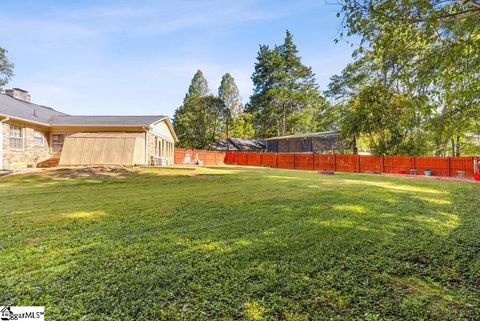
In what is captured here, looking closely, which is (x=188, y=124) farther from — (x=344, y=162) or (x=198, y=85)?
(x=344, y=162)

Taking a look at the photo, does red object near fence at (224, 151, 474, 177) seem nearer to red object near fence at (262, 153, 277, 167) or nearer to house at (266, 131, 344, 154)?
red object near fence at (262, 153, 277, 167)

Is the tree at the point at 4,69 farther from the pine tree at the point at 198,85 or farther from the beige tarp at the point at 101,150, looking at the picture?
the pine tree at the point at 198,85

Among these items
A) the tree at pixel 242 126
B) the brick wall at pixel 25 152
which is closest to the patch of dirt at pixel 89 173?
the brick wall at pixel 25 152

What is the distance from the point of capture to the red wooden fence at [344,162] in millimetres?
19031

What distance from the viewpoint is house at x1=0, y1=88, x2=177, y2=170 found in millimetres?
14680

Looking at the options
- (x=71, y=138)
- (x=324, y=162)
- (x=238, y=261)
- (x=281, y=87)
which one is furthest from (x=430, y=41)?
(x=281, y=87)

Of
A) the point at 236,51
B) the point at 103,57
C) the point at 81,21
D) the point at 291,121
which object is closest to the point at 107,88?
the point at 103,57

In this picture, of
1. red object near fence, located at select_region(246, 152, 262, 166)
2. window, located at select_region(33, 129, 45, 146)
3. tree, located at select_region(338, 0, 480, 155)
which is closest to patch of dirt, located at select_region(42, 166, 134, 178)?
window, located at select_region(33, 129, 45, 146)

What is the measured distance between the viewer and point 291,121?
1623 inches

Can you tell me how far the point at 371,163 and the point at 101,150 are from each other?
18391 mm

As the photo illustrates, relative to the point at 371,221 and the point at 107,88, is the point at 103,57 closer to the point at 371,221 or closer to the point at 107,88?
the point at 107,88

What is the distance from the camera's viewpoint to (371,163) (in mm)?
21906

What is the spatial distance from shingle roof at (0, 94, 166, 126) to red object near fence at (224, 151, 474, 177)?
39.2 feet

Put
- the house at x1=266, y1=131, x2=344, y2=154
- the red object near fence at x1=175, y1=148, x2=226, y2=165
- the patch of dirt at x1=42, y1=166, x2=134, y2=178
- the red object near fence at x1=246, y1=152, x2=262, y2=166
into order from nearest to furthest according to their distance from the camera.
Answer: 1. the patch of dirt at x1=42, y1=166, x2=134, y2=178
2. the red object near fence at x1=175, y1=148, x2=226, y2=165
3. the house at x1=266, y1=131, x2=344, y2=154
4. the red object near fence at x1=246, y1=152, x2=262, y2=166
